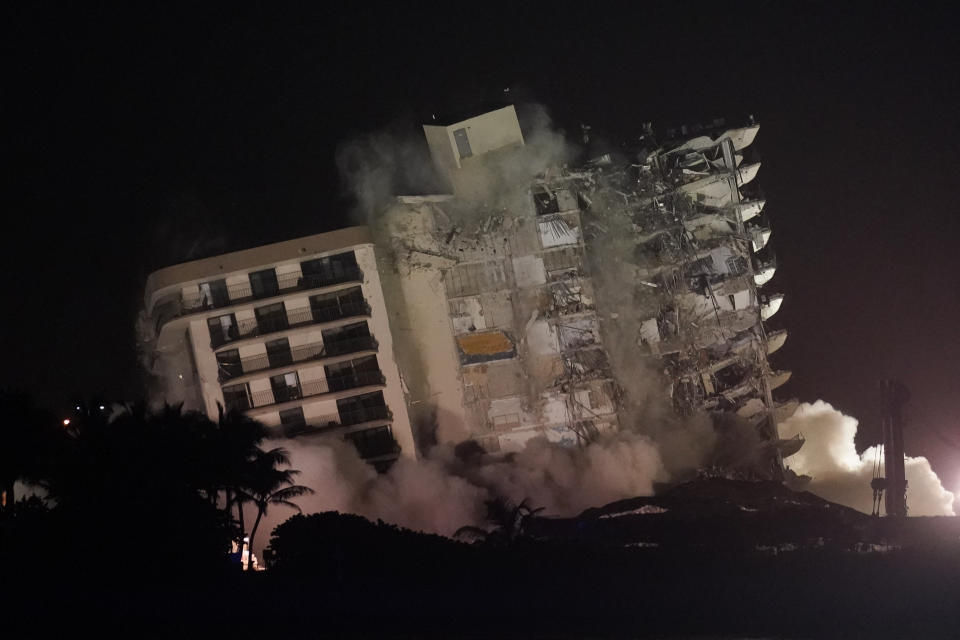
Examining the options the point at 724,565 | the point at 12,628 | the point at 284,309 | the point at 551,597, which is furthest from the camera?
the point at 284,309

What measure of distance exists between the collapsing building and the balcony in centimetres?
245

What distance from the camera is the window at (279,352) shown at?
75.6 meters

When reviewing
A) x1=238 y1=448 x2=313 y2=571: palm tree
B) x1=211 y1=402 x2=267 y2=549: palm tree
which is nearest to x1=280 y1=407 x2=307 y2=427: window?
x1=238 y1=448 x2=313 y2=571: palm tree

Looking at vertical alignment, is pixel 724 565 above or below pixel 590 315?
below

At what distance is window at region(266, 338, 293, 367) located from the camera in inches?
2975

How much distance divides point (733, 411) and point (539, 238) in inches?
591

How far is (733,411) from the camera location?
261ft

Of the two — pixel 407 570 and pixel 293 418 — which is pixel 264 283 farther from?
pixel 407 570

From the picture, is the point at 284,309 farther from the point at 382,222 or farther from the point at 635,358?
the point at 635,358

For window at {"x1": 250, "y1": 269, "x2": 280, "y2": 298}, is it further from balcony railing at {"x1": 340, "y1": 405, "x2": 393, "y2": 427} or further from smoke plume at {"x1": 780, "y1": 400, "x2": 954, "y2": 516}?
smoke plume at {"x1": 780, "y1": 400, "x2": 954, "y2": 516}

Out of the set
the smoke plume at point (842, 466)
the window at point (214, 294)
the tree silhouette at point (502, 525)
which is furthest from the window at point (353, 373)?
the smoke plume at point (842, 466)

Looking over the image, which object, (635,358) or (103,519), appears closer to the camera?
(103,519)

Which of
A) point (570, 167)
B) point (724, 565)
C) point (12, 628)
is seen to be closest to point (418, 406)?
point (570, 167)

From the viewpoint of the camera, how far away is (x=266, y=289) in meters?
76.0
